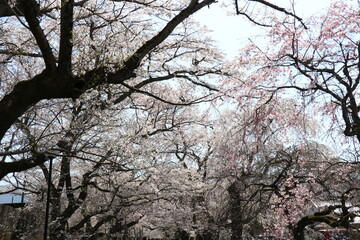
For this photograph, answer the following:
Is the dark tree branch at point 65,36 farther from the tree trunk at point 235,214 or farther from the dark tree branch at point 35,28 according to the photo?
the tree trunk at point 235,214

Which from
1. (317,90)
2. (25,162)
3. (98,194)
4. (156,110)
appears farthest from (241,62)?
(98,194)

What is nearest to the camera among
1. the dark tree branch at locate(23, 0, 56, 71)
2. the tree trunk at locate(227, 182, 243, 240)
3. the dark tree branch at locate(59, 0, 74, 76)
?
the dark tree branch at locate(23, 0, 56, 71)

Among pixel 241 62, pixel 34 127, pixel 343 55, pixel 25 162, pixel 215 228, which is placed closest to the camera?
pixel 343 55

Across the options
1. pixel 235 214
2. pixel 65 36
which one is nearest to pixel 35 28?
pixel 65 36

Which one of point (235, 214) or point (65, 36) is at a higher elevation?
point (65, 36)

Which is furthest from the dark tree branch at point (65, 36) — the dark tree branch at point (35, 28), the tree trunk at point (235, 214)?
the tree trunk at point (235, 214)

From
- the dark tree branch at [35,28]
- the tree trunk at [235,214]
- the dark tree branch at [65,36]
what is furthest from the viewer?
the tree trunk at [235,214]

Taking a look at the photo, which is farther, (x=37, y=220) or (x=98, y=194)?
(x=98, y=194)

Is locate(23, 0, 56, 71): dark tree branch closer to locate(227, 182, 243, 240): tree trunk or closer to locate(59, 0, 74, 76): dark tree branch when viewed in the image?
locate(59, 0, 74, 76): dark tree branch

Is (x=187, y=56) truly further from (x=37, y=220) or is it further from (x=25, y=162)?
(x=37, y=220)

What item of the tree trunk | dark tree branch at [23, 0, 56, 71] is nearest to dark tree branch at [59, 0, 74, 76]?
dark tree branch at [23, 0, 56, 71]

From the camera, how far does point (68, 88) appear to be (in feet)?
12.6

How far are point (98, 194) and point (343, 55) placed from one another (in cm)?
1052

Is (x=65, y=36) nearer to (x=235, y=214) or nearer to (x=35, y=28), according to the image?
(x=35, y=28)
